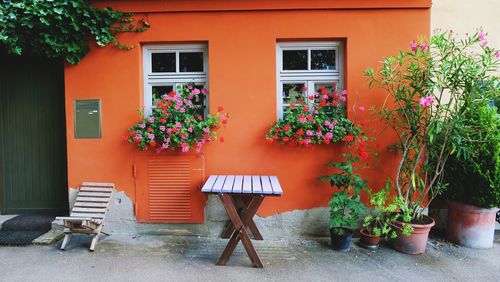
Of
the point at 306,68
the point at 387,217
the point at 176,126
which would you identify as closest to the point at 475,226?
the point at 387,217

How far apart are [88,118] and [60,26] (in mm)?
1226

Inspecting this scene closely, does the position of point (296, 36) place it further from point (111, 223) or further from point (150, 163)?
point (111, 223)

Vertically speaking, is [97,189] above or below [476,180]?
below

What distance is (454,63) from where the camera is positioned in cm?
364

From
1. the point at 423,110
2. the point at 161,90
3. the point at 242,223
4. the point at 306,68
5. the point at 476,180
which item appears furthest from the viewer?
the point at 161,90

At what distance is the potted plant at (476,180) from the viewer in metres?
3.83

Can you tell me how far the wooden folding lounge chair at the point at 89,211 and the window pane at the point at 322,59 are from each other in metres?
3.35

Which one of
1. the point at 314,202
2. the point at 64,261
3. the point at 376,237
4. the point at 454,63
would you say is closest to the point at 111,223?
the point at 64,261

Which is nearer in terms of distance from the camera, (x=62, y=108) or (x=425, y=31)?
(x=425, y=31)

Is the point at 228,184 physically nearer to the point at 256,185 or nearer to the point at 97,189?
the point at 256,185

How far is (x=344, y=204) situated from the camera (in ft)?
13.0

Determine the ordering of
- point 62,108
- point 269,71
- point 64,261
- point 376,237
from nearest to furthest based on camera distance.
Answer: point 64,261 < point 376,237 < point 269,71 < point 62,108

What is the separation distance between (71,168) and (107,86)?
1.28 meters

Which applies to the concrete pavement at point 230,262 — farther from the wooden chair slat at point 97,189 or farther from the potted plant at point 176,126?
the potted plant at point 176,126
